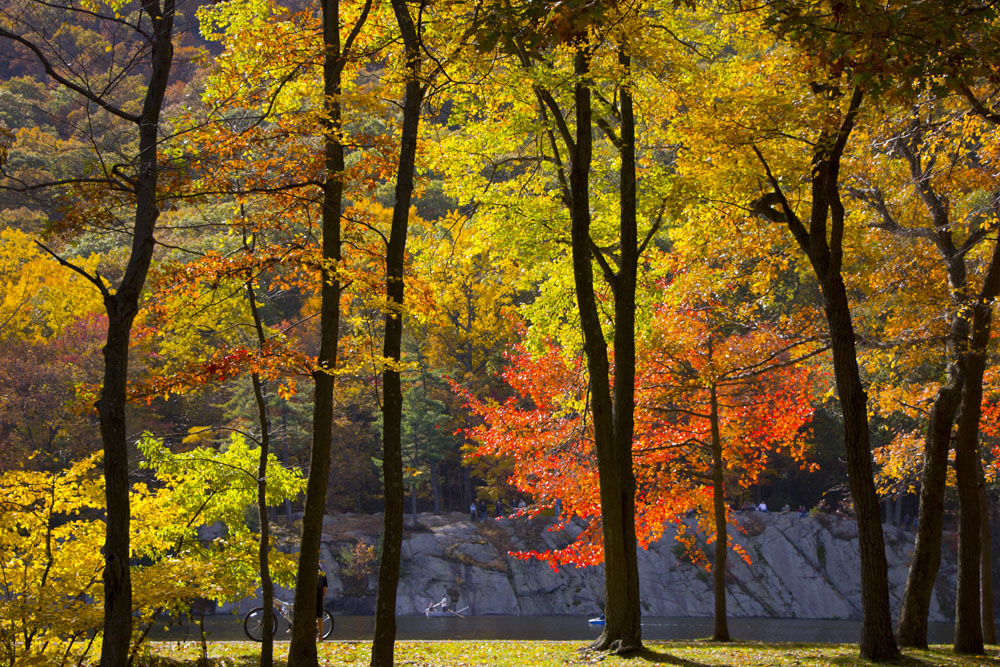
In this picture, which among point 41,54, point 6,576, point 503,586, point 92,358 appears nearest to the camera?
point 41,54

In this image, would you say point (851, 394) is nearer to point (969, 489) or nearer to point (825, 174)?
point (825, 174)

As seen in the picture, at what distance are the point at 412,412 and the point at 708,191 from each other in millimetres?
25615

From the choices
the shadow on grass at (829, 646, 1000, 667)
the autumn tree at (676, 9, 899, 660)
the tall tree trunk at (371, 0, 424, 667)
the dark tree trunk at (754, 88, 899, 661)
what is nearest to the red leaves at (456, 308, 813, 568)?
the autumn tree at (676, 9, 899, 660)

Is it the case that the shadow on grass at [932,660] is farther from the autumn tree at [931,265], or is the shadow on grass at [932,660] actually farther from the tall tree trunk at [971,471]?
the autumn tree at [931,265]

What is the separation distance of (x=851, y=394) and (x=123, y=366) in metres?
7.43

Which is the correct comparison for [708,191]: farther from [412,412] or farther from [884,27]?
[412,412]

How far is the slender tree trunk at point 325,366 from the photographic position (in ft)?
29.4

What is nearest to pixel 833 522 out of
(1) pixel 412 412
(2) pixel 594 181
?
(1) pixel 412 412

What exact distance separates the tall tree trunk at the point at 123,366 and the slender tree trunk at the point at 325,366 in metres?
2.02

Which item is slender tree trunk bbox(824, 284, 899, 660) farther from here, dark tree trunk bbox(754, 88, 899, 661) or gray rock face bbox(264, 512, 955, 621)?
gray rock face bbox(264, 512, 955, 621)

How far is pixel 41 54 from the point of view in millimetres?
6594

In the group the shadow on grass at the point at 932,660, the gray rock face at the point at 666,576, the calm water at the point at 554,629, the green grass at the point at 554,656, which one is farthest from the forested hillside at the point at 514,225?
the gray rock face at the point at 666,576

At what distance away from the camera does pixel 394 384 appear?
8.86 meters

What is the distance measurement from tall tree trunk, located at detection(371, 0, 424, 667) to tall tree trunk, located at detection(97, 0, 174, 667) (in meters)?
2.48
